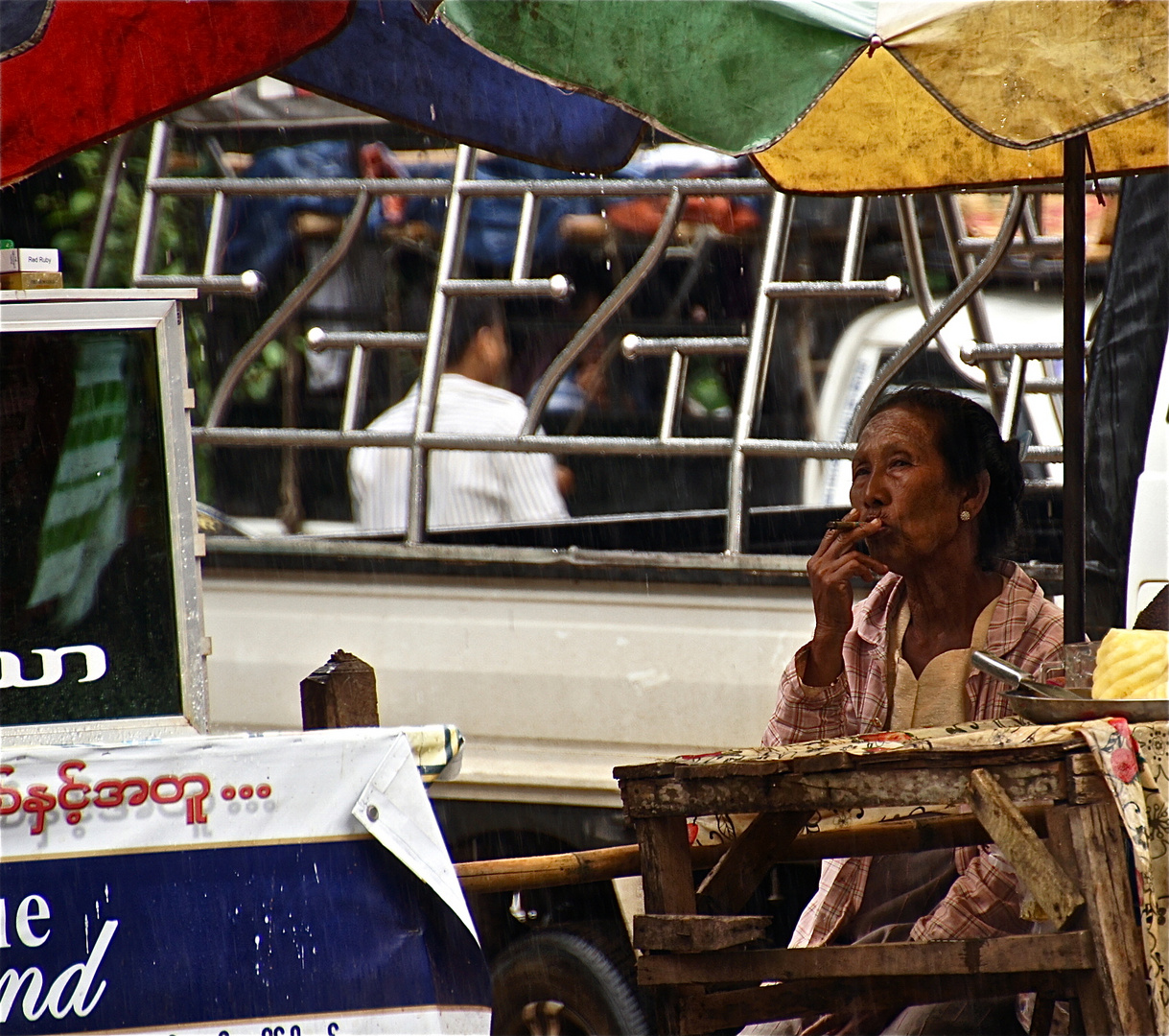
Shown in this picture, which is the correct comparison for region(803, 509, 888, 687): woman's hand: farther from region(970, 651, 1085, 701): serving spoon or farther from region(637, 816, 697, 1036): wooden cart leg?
region(637, 816, 697, 1036): wooden cart leg

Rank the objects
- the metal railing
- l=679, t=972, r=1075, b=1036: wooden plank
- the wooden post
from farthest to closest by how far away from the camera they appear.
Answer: the metal railing, the wooden post, l=679, t=972, r=1075, b=1036: wooden plank

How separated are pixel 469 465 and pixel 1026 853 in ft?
9.56

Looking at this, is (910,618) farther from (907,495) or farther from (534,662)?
(534,662)

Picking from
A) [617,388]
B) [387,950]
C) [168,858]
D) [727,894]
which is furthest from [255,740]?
[617,388]

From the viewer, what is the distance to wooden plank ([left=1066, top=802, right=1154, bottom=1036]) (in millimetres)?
2070

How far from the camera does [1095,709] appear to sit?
224cm

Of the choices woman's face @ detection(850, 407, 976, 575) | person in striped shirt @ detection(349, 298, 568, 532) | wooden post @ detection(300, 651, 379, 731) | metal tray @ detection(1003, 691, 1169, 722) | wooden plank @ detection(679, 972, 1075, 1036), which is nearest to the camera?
metal tray @ detection(1003, 691, 1169, 722)

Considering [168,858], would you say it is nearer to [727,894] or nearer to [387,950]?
[387,950]

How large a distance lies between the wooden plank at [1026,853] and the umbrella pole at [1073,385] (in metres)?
0.78

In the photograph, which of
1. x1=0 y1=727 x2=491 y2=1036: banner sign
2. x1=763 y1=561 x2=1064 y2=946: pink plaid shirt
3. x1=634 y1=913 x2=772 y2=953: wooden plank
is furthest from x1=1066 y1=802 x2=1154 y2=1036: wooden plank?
x1=0 y1=727 x2=491 y2=1036: banner sign

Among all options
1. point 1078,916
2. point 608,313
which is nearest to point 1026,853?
point 1078,916

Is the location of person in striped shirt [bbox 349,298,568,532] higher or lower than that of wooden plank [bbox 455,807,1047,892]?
higher

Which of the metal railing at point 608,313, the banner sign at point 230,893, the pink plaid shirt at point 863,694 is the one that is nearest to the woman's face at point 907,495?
the pink plaid shirt at point 863,694

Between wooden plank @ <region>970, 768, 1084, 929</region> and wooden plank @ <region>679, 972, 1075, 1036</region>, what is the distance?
0.27 metres
